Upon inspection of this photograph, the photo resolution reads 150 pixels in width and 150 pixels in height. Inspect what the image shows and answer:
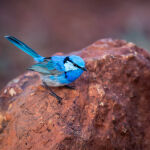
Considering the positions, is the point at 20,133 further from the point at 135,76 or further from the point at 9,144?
the point at 135,76

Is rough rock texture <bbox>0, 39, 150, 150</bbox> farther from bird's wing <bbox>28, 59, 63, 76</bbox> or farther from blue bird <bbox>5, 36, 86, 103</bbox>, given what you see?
bird's wing <bbox>28, 59, 63, 76</bbox>

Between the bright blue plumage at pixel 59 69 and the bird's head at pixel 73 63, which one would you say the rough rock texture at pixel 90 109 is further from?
the bird's head at pixel 73 63

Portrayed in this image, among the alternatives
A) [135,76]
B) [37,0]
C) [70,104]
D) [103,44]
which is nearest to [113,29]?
[37,0]

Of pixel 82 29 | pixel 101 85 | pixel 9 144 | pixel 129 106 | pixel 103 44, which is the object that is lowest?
pixel 9 144

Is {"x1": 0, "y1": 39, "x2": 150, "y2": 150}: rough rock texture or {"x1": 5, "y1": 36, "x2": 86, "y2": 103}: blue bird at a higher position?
{"x1": 5, "y1": 36, "x2": 86, "y2": 103}: blue bird

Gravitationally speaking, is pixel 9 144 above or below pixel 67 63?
below

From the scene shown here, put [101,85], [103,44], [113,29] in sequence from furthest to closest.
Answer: [113,29], [103,44], [101,85]

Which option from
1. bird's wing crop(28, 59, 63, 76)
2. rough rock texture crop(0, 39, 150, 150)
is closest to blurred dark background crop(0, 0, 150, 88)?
bird's wing crop(28, 59, 63, 76)

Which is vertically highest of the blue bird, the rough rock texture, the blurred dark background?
the blurred dark background
